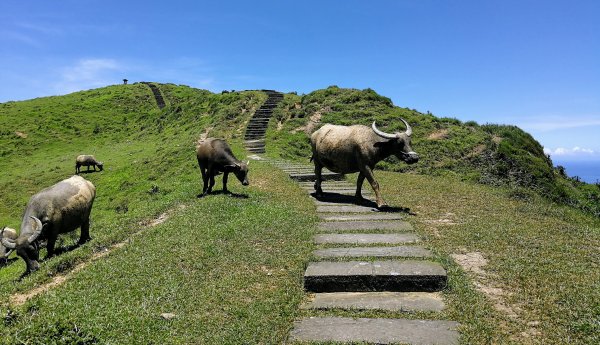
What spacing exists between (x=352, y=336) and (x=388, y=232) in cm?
424

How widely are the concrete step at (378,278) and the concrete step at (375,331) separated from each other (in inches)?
37.3

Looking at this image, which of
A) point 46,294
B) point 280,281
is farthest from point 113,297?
point 280,281

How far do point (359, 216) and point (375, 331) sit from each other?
5.61 m

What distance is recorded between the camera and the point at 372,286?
648cm

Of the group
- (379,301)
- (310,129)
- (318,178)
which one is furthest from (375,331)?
(310,129)

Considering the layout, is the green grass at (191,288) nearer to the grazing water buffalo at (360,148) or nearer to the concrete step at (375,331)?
the concrete step at (375,331)

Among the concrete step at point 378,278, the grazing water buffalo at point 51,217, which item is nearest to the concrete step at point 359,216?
the concrete step at point 378,278

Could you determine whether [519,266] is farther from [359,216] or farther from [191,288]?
[191,288]

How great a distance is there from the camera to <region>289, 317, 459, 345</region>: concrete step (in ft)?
16.4

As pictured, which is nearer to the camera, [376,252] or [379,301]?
[379,301]

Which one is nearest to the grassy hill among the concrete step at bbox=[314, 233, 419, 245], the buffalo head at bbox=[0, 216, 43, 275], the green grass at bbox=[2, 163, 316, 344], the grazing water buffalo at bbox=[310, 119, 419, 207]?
the green grass at bbox=[2, 163, 316, 344]

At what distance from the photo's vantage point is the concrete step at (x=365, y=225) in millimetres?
9463

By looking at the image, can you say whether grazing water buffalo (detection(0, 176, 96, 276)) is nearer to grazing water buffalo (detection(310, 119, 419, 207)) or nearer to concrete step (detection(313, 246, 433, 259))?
concrete step (detection(313, 246, 433, 259))

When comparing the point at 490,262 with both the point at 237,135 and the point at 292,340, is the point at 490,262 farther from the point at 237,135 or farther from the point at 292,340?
the point at 237,135
